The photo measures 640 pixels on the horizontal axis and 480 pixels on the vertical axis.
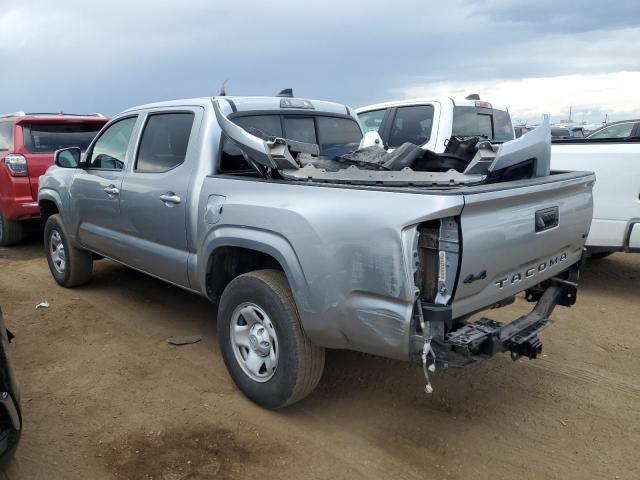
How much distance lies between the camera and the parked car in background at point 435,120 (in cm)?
704

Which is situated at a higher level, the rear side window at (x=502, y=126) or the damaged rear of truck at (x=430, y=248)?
the rear side window at (x=502, y=126)

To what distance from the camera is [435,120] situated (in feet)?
23.2

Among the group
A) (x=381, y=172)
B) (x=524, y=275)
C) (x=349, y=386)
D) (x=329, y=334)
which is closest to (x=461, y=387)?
(x=349, y=386)

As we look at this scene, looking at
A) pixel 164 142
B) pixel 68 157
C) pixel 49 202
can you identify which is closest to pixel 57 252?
pixel 49 202

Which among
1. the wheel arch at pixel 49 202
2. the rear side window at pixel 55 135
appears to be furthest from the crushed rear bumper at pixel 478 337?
the rear side window at pixel 55 135

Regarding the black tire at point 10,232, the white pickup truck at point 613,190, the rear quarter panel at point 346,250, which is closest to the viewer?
the rear quarter panel at point 346,250

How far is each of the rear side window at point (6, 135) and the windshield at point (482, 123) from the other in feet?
19.8

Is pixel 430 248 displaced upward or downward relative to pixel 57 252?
upward

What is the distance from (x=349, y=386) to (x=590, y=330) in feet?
7.54

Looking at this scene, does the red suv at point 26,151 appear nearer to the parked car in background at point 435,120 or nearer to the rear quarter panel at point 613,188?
the parked car in background at point 435,120

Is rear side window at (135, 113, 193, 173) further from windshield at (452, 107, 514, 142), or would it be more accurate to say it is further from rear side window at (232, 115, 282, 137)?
windshield at (452, 107, 514, 142)

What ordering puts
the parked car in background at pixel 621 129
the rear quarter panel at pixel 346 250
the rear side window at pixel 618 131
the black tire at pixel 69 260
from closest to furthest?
the rear quarter panel at pixel 346 250 → the black tire at pixel 69 260 → the parked car in background at pixel 621 129 → the rear side window at pixel 618 131

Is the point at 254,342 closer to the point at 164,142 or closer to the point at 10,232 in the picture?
the point at 164,142

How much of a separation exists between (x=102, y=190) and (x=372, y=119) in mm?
4525
